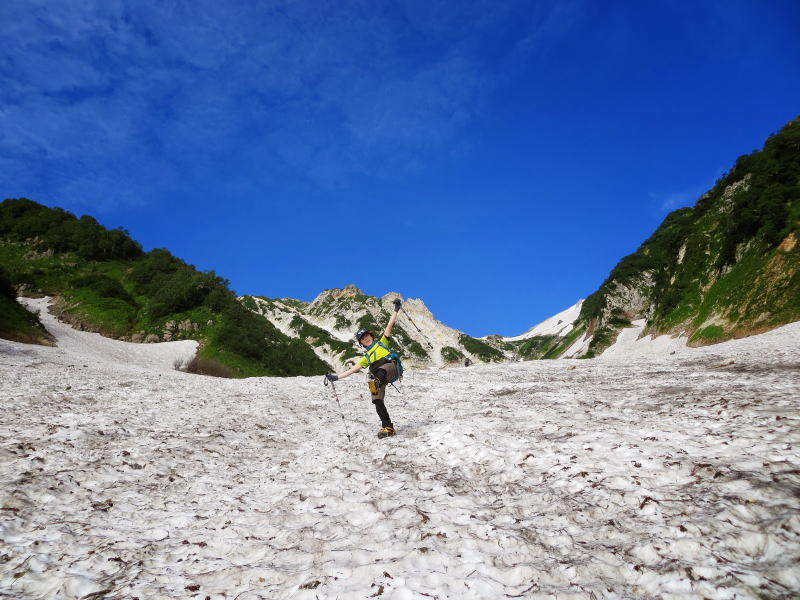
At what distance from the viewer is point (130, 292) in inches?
2554

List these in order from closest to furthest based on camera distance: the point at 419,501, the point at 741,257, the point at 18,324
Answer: the point at 419,501 < the point at 18,324 < the point at 741,257

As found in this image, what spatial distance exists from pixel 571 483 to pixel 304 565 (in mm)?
4782

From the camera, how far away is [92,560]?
19.1 ft

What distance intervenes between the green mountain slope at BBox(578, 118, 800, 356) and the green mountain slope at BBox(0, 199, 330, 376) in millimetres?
48909

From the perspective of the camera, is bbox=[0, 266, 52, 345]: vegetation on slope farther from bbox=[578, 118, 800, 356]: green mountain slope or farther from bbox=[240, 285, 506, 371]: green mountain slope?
bbox=[240, 285, 506, 371]: green mountain slope

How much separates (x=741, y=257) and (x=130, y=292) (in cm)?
7886

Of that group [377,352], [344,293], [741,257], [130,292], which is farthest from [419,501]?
[344,293]

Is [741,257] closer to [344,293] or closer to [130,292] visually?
[130,292]

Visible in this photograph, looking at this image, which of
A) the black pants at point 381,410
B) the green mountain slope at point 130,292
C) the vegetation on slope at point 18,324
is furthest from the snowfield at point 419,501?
the green mountain slope at point 130,292

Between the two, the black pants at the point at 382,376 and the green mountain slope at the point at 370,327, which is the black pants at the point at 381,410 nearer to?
the black pants at the point at 382,376

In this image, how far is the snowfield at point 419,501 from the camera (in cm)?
509

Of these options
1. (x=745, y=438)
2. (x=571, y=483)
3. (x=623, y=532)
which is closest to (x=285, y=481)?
(x=571, y=483)

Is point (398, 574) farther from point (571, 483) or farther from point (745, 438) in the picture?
point (745, 438)

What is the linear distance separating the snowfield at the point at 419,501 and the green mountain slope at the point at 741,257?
91.0ft
